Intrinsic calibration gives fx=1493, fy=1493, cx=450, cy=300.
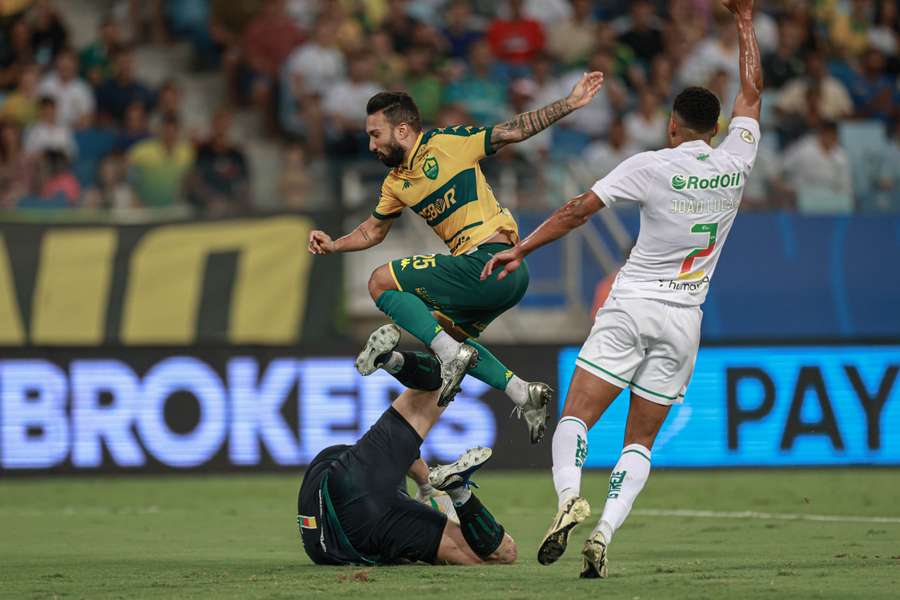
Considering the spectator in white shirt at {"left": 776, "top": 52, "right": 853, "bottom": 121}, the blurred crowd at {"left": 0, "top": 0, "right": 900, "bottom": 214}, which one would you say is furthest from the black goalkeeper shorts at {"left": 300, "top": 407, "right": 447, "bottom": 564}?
the spectator in white shirt at {"left": 776, "top": 52, "right": 853, "bottom": 121}

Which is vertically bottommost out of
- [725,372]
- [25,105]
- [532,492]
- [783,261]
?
[532,492]

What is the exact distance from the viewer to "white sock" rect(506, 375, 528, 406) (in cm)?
854

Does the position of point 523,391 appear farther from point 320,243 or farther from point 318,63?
point 318,63

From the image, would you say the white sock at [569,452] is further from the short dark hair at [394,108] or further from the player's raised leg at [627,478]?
the short dark hair at [394,108]

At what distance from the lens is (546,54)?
1905 centimetres

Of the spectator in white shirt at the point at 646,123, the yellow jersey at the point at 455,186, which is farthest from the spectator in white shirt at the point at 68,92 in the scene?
the yellow jersey at the point at 455,186

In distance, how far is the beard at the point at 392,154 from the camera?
8883 mm

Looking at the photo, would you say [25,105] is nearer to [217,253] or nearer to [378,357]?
[217,253]

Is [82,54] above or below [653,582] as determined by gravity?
above

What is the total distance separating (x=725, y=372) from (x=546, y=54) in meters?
6.03

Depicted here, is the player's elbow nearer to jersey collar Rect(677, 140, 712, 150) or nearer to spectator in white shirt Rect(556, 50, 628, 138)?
jersey collar Rect(677, 140, 712, 150)

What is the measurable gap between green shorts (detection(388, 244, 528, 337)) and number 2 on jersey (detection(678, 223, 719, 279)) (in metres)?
1.23

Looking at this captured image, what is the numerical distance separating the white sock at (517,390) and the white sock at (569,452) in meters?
0.74

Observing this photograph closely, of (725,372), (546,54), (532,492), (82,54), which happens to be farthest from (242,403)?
(546,54)
